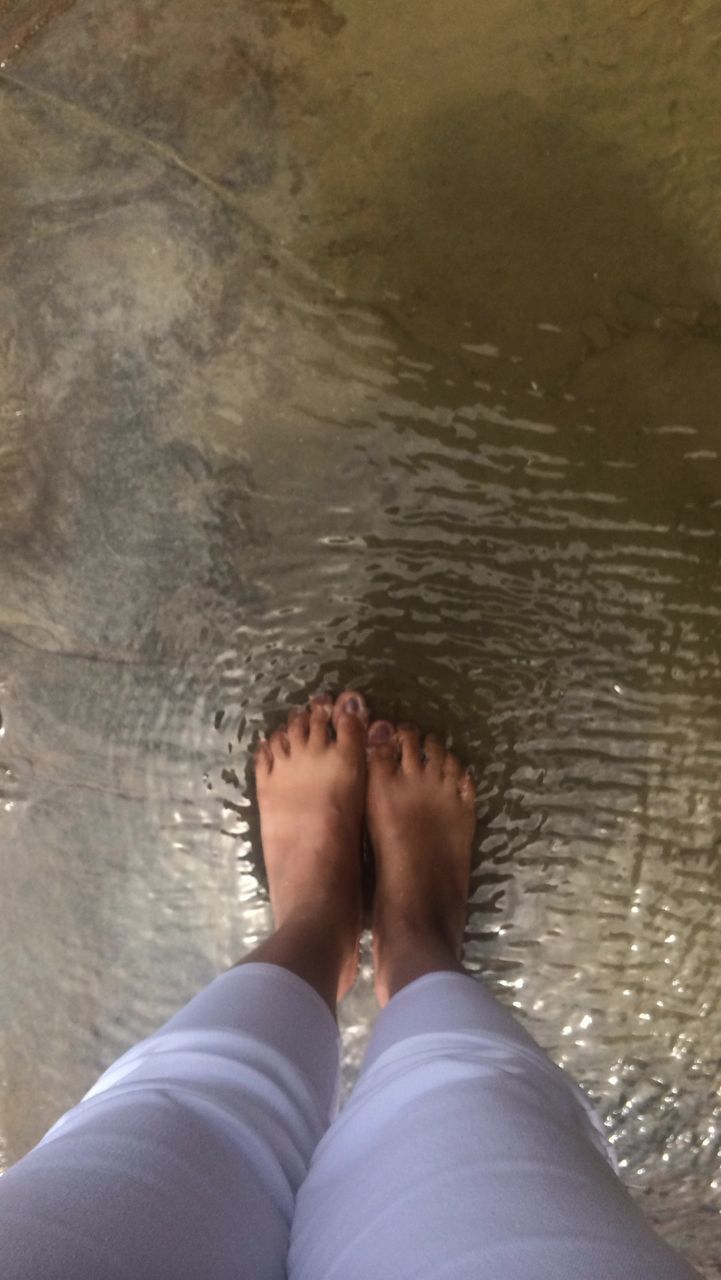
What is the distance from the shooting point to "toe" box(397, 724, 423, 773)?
122 cm

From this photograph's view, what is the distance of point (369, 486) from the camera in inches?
45.8

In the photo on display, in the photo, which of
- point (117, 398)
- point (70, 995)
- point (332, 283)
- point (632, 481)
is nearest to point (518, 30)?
point (332, 283)

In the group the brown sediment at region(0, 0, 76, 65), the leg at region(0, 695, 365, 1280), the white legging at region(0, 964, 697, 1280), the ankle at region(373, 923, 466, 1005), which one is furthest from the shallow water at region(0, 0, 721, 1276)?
the white legging at region(0, 964, 697, 1280)

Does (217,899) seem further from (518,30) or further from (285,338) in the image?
(518,30)

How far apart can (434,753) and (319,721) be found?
170mm

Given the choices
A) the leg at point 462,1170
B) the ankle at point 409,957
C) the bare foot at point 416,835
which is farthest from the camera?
the bare foot at point 416,835

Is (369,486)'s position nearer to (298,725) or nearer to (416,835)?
(298,725)

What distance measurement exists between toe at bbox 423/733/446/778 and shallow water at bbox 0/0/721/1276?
25 mm

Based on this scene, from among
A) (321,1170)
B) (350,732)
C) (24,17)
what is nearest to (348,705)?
(350,732)

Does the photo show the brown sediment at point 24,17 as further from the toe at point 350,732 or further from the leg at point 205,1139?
the leg at point 205,1139

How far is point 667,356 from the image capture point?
1134 mm

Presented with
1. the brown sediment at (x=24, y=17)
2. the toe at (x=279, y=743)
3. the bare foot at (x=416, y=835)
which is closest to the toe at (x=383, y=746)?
the bare foot at (x=416, y=835)

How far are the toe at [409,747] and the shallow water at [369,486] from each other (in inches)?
1.8

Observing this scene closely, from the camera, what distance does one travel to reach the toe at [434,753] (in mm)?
1218
